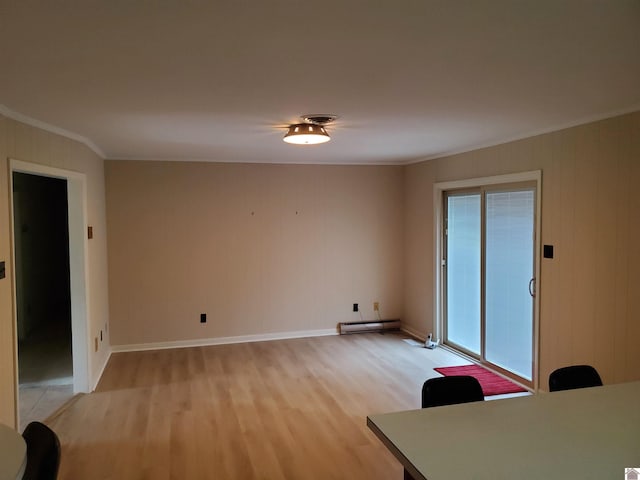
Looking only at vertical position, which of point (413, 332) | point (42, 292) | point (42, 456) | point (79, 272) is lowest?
point (413, 332)

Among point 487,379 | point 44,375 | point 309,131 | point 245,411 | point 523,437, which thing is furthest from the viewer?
point 44,375

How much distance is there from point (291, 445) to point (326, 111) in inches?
94.4

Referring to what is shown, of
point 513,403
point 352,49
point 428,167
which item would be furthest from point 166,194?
point 513,403

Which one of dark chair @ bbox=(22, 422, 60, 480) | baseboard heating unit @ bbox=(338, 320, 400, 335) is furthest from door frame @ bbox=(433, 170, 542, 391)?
dark chair @ bbox=(22, 422, 60, 480)

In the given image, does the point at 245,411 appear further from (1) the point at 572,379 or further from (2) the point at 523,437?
(2) the point at 523,437

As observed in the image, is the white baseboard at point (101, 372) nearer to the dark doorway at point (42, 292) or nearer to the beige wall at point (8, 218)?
the beige wall at point (8, 218)

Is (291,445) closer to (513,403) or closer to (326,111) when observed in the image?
(513,403)

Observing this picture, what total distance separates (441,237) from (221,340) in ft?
10.2

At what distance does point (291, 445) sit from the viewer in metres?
3.49

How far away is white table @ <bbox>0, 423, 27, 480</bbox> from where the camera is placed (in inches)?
58.0

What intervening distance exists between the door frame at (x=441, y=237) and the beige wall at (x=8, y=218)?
12.9 ft

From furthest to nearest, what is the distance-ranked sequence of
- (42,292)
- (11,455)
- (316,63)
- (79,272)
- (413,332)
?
1. (42,292)
2. (413,332)
3. (79,272)
4. (316,63)
5. (11,455)

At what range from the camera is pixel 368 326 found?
6695 mm

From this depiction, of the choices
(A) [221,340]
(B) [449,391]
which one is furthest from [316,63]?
(A) [221,340]
